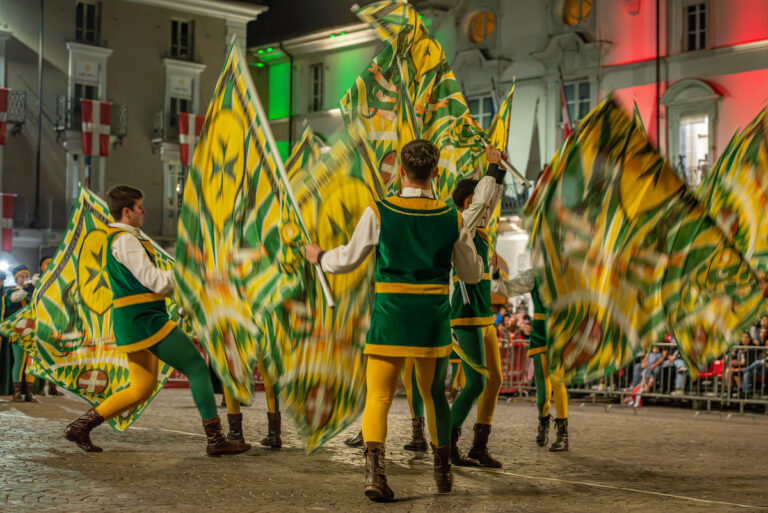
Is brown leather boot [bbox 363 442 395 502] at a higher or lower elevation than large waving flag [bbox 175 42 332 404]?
lower

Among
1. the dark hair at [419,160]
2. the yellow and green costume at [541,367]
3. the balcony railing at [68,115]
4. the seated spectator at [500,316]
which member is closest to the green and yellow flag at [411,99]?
the yellow and green costume at [541,367]

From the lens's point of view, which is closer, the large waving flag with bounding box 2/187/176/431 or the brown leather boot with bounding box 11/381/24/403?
the large waving flag with bounding box 2/187/176/431

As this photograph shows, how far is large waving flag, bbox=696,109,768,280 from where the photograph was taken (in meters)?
9.92

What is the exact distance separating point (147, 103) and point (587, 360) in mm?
34040

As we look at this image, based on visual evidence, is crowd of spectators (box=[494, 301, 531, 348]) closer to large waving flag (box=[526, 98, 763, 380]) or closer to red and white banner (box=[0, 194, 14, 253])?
large waving flag (box=[526, 98, 763, 380])

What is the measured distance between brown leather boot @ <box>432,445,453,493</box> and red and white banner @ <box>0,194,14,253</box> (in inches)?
1201

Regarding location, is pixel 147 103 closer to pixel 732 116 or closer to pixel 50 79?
pixel 50 79

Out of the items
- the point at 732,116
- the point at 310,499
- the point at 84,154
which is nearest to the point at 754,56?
the point at 732,116

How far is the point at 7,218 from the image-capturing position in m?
35.4

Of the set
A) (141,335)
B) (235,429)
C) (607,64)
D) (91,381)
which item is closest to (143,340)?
(141,335)

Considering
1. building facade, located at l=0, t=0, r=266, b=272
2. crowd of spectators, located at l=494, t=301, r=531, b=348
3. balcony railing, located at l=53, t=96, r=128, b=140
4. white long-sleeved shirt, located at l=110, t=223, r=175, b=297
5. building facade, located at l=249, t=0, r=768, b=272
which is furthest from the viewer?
balcony railing, located at l=53, t=96, r=128, b=140

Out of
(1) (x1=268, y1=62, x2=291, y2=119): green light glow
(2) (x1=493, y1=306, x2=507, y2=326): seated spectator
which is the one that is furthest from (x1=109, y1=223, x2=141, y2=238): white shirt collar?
(1) (x1=268, y1=62, x2=291, y2=119): green light glow

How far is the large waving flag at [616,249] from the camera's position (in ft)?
25.3

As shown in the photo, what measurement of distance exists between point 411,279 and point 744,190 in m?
4.49
